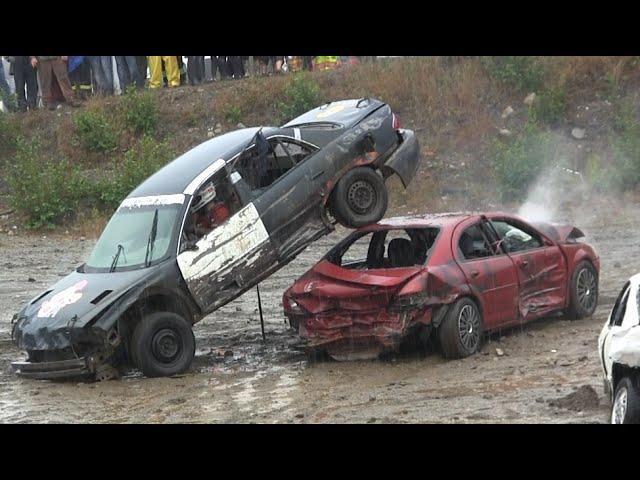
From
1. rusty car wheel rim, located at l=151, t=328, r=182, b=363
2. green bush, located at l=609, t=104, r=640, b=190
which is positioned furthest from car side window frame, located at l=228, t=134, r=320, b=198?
green bush, located at l=609, t=104, r=640, b=190

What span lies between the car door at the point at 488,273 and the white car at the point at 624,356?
3.04 m

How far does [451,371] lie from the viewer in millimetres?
11688

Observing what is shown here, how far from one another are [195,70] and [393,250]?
15.6 metres

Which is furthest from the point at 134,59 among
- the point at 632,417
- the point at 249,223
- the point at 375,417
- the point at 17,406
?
the point at 632,417

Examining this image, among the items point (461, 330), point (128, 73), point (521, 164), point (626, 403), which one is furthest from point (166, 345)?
point (128, 73)

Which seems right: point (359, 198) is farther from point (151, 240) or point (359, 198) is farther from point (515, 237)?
point (151, 240)

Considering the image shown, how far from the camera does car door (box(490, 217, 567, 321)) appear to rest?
1306 centimetres

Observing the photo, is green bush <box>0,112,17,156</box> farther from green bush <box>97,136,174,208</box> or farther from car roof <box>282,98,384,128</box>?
car roof <box>282,98,384,128</box>

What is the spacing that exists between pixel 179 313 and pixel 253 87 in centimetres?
1520

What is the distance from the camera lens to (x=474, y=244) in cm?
1290

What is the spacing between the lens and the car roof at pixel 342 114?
14.3 meters

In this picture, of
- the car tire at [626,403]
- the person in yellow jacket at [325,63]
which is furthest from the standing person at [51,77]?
the car tire at [626,403]

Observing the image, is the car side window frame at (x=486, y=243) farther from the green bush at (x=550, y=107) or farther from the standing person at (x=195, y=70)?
the standing person at (x=195, y=70)

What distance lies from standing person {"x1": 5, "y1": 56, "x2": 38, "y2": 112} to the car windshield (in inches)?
499
